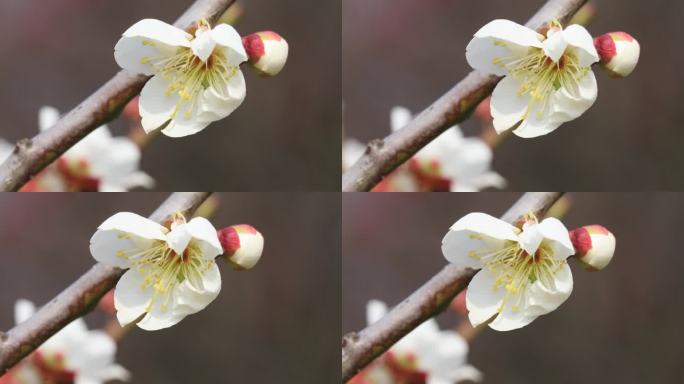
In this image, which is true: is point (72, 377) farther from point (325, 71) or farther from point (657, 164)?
point (657, 164)

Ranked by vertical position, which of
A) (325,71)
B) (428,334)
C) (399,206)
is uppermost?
(325,71)

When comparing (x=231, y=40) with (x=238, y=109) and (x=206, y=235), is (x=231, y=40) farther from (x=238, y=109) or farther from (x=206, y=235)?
(x=206, y=235)

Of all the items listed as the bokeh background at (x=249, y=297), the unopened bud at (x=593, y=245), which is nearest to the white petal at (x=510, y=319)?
the unopened bud at (x=593, y=245)

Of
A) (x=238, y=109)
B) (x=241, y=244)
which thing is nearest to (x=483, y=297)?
(x=241, y=244)

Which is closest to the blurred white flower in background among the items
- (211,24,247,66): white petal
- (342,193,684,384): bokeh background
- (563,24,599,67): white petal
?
(211,24,247,66): white petal

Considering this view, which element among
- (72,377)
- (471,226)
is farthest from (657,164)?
(72,377)
